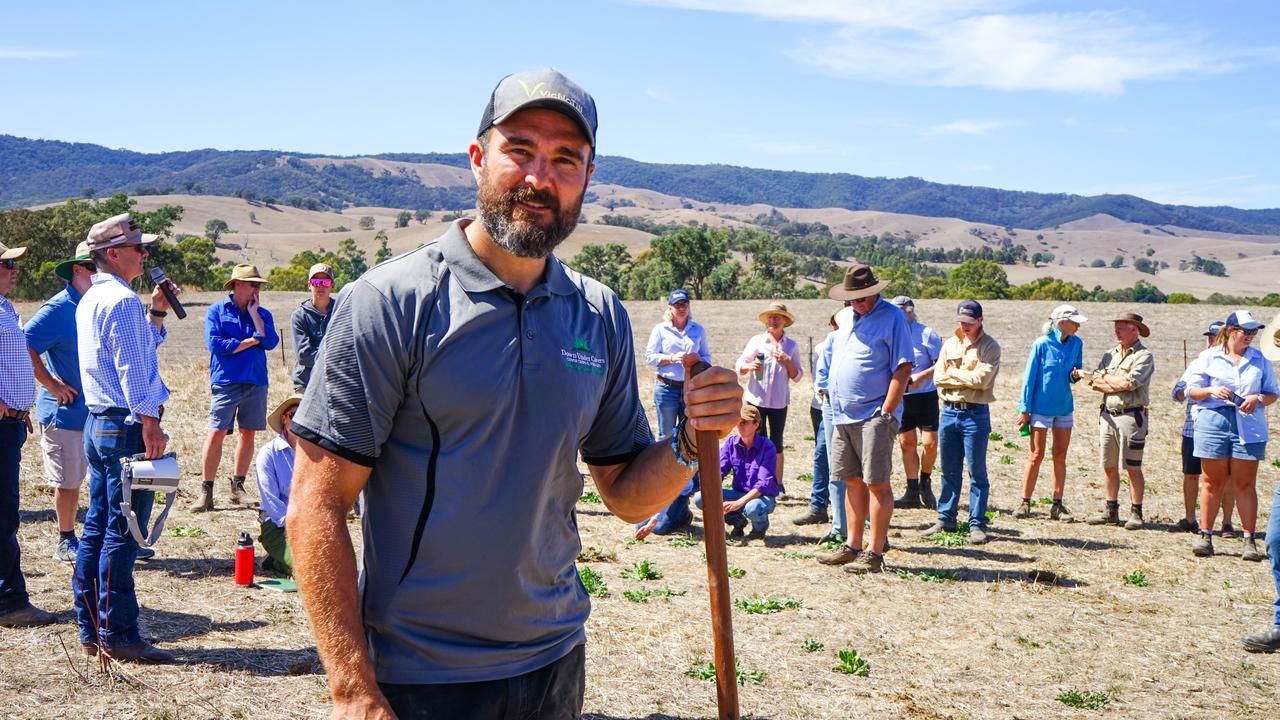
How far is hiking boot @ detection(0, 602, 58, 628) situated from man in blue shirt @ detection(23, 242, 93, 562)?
1.27 meters

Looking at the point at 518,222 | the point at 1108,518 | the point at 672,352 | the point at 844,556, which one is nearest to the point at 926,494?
the point at 1108,518

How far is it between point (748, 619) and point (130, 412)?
13.8ft

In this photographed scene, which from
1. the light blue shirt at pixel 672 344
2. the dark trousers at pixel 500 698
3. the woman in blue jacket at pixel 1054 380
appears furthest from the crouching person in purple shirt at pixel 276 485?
the woman in blue jacket at pixel 1054 380

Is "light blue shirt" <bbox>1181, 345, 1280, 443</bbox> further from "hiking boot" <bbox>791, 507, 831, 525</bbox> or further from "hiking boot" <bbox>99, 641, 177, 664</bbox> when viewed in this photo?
"hiking boot" <bbox>99, 641, 177, 664</bbox>

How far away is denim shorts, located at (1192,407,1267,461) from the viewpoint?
8.60 meters

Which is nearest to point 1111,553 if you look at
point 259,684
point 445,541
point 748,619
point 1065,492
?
point 1065,492

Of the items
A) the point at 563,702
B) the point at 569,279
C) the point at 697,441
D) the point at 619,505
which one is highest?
the point at 569,279

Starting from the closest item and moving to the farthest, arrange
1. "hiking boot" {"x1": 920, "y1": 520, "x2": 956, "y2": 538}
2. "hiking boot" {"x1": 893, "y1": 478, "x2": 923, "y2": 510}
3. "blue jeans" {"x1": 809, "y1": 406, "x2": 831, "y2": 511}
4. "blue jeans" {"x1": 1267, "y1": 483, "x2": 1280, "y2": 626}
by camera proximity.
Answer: "blue jeans" {"x1": 1267, "y1": 483, "x2": 1280, "y2": 626}, "hiking boot" {"x1": 920, "y1": 520, "x2": 956, "y2": 538}, "blue jeans" {"x1": 809, "y1": 406, "x2": 831, "y2": 511}, "hiking boot" {"x1": 893, "y1": 478, "x2": 923, "y2": 510}

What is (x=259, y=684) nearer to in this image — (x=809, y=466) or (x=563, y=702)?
(x=563, y=702)

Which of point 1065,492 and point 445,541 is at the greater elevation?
point 445,541

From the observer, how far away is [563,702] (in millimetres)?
2250

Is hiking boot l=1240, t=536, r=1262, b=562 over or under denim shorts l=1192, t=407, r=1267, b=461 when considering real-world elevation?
under

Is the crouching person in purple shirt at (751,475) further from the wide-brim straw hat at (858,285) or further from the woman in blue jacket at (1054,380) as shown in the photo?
the woman in blue jacket at (1054,380)

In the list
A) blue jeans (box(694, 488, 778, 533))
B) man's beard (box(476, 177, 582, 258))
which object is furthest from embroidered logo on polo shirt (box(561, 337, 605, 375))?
blue jeans (box(694, 488, 778, 533))
